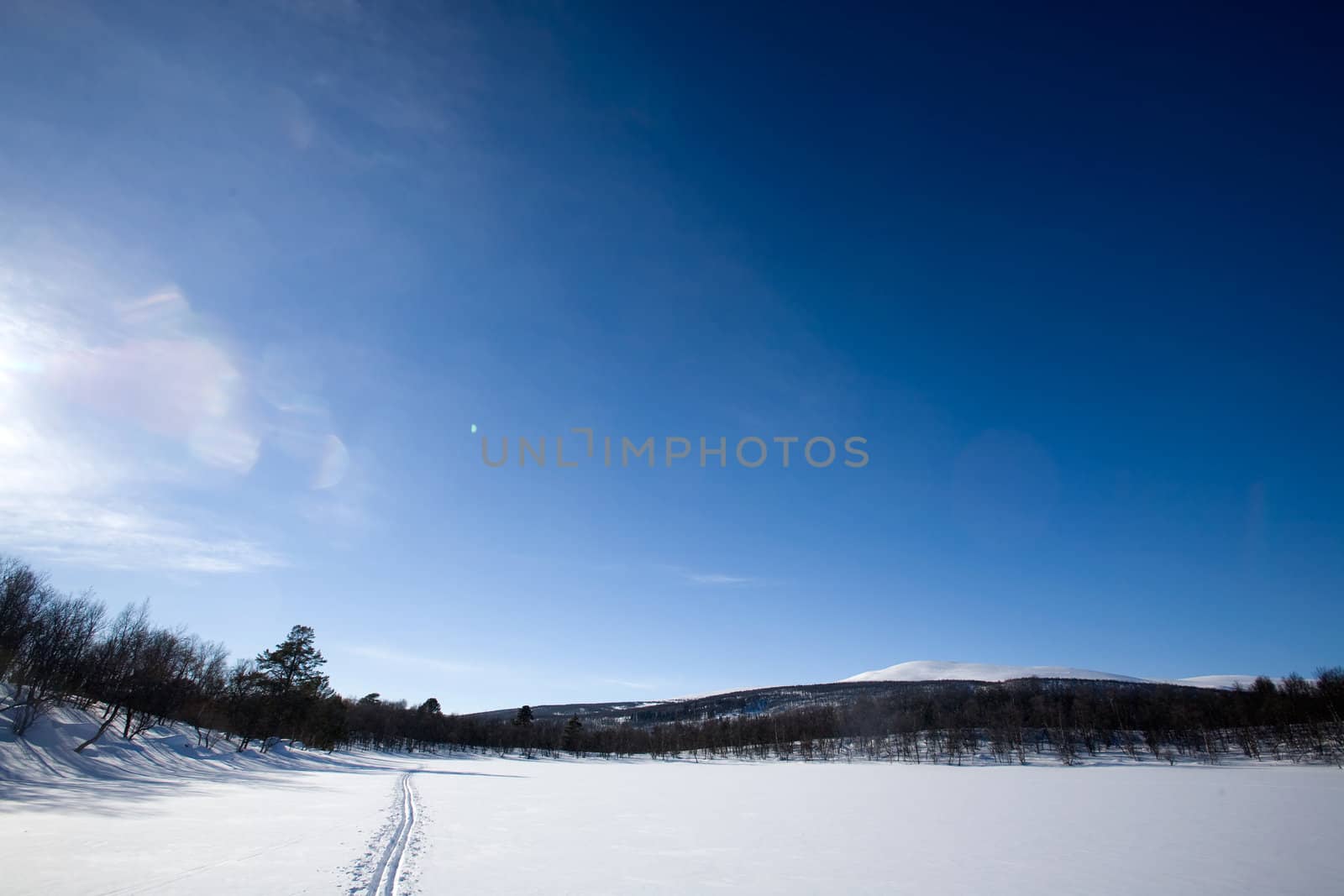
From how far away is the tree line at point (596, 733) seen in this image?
46.8 meters

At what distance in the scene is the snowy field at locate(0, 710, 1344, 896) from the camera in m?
12.7

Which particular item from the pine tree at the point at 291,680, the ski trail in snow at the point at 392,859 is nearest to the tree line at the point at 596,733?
the pine tree at the point at 291,680

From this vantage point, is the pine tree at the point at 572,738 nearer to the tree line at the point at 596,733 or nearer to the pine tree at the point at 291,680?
the tree line at the point at 596,733

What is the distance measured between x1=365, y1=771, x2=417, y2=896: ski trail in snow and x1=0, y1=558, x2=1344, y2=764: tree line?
30730mm

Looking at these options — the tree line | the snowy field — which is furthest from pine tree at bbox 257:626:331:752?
the snowy field

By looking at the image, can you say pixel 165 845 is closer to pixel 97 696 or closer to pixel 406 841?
pixel 406 841

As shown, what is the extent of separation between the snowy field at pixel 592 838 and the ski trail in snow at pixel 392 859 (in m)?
0.10

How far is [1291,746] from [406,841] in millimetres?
130745

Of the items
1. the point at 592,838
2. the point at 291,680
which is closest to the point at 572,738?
the point at 291,680

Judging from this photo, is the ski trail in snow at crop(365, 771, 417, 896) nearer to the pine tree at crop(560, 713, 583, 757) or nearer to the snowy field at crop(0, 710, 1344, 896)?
the snowy field at crop(0, 710, 1344, 896)

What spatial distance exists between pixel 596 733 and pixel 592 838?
583ft

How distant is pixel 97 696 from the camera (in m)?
47.5

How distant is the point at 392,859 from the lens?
14188 mm

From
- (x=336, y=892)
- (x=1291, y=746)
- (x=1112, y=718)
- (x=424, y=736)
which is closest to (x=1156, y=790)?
(x=336, y=892)
